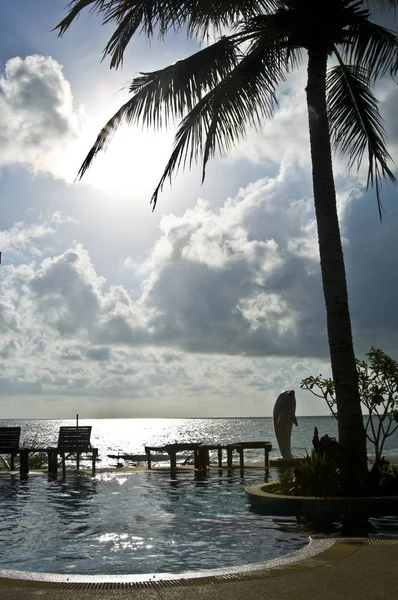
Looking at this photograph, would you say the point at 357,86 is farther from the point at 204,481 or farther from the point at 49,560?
the point at 49,560

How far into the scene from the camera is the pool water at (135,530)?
7.04 meters

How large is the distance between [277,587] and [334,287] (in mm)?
6640

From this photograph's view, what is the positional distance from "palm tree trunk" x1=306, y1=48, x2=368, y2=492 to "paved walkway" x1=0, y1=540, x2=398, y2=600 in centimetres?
469

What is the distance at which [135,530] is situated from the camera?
29.8ft

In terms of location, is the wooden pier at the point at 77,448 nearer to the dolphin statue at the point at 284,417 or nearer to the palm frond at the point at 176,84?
the dolphin statue at the point at 284,417

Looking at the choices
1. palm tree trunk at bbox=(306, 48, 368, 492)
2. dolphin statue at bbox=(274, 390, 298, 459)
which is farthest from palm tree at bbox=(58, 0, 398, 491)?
dolphin statue at bbox=(274, 390, 298, 459)

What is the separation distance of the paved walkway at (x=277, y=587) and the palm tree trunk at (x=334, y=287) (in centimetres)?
469

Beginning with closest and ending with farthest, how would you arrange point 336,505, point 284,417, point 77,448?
1. point 336,505
2. point 77,448
3. point 284,417

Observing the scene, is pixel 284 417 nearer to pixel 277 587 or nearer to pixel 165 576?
pixel 165 576

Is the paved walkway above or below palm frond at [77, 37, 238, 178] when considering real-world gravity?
below

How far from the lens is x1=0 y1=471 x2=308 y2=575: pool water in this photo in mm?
7043

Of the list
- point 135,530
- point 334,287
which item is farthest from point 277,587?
point 334,287

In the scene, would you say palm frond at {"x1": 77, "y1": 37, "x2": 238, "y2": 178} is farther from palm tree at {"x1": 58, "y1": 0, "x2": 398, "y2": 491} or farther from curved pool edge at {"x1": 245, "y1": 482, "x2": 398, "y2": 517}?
curved pool edge at {"x1": 245, "y1": 482, "x2": 398, "y2": 517}

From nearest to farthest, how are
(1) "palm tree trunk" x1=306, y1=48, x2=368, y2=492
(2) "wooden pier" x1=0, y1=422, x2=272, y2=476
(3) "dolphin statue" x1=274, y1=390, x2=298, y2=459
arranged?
(1) "palm tree trunk" x1=306, y1=48, x2=368, y2=492 < (2) "wooden pier" x1=0, y1=422, x2=272, y2=476 < (3) "dolphin statue" x1=274, y1=390, x2=298, y2=459
